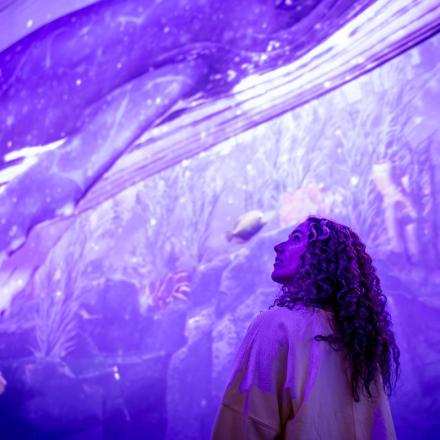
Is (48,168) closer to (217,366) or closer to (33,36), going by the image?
(33,36)

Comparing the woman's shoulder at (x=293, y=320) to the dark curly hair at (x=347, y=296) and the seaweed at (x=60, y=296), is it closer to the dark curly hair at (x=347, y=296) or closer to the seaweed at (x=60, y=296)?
the dark curly hair at (x=347, y=296)

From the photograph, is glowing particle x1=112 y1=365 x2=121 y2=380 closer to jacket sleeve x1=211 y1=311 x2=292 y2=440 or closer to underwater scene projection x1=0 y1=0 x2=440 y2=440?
underwater scene projection x1=0 y1=0 x2=440 y2=440

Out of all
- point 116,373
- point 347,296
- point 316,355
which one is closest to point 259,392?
point 316,355

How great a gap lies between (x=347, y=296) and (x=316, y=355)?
7.6 inches

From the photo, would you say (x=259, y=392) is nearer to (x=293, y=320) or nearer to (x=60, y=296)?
(x=293, y=320)

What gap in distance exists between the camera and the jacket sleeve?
1.17 metres

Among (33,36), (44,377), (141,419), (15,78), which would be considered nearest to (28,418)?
(44,377)

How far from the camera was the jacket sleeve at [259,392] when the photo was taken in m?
1.17

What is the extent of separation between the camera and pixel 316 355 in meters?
1.23

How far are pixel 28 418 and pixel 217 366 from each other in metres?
1.83

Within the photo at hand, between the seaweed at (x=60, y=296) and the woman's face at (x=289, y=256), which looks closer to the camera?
the woman's face at (x=289, y=256)

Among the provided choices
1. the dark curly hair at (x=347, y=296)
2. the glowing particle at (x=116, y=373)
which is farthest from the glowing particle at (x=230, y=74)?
the dark curly hair at (x=347, y=296)

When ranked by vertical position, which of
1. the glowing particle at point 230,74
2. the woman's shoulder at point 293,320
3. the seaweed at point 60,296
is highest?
the glowing particle at point 230,74

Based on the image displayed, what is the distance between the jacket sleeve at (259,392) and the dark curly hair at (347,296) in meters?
0.10
